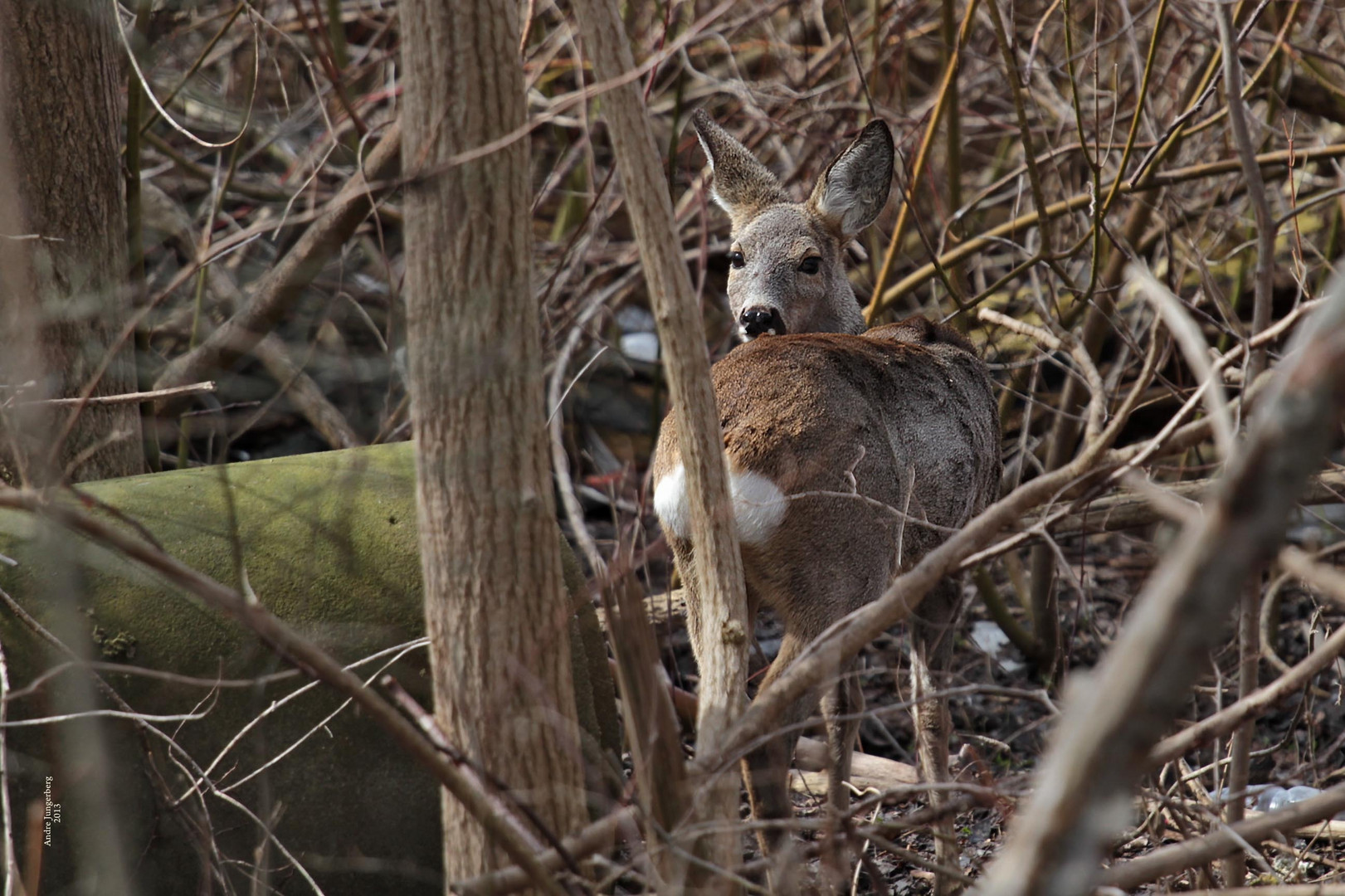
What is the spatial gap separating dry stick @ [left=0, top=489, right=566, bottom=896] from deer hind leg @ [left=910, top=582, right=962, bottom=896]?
209cm

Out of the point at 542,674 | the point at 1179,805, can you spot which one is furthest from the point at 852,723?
the point at 542,674

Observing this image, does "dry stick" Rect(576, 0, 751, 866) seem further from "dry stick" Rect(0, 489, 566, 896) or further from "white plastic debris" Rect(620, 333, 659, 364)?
"white plastic debris" Rect(620, 333, 659, 364)

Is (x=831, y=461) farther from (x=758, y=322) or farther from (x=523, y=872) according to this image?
(x=523, y=872)

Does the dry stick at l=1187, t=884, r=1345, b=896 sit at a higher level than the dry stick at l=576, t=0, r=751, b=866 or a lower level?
lower

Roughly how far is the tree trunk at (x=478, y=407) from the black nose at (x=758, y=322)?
226cm

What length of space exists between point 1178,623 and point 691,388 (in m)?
1.46

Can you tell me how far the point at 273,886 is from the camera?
294 centimetres

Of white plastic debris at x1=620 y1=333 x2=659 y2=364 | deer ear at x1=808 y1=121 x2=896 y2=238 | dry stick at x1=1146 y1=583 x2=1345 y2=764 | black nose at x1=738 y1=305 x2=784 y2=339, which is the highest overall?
deer ear at x1=808 y1=121 x2=896 y2=238

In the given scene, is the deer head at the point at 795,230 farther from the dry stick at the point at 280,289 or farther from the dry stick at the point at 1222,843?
the dry stick at the point at 1222,843

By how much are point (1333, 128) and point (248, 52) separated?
6382mm

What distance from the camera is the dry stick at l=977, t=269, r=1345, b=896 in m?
0.96

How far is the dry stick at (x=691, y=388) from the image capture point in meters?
2.26

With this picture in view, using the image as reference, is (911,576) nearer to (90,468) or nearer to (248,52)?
(90,468)

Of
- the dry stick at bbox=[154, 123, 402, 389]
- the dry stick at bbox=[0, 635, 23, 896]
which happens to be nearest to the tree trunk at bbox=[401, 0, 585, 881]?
the dry stick at bbox=[0, 635, 23, 896]
